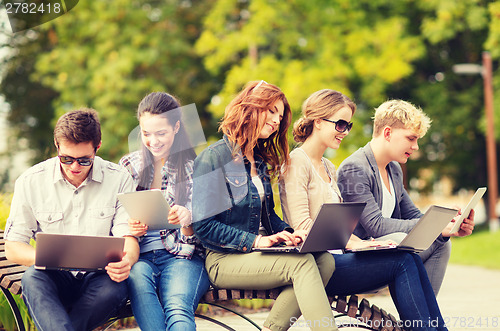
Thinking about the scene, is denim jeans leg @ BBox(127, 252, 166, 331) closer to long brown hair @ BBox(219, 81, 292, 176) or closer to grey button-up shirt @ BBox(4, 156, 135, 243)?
grey button-up shirt @ BBox(4, 156, 135, 243)

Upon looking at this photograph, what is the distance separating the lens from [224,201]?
351cm

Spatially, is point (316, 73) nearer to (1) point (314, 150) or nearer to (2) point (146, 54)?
(2) point (146, 54)

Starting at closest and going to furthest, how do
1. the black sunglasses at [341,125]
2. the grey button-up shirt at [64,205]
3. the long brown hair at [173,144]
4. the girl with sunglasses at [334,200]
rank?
the grey button-up shirt at [64,205], the girl with sunglasses at [334,200], the long brown hair at [173,144], the black sunglasses at [341,125]

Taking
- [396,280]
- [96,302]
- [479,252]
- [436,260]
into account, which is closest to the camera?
[96,302]

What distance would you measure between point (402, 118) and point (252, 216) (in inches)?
48.3

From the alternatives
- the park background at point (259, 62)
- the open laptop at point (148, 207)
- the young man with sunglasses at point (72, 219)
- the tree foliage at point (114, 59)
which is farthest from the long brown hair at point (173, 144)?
the tree foliage at point (114, 59)

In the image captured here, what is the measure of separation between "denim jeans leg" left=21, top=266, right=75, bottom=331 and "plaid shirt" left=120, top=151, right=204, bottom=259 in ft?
2.15

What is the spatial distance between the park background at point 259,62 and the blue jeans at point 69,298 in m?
11.2

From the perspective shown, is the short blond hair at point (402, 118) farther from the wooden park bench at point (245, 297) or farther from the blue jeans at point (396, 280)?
the wooden park bench at point (245, 297)

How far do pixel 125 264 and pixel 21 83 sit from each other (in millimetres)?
18733

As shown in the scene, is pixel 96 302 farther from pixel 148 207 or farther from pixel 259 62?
pixel 259 62

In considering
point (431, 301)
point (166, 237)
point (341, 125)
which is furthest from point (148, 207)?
point (431, 301)

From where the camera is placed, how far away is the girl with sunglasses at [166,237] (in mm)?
3301

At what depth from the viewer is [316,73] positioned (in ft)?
52.1
